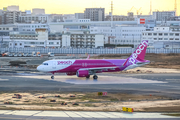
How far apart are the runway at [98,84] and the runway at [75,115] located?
12092mm

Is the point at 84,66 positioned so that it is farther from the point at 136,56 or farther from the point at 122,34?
the point at 122,34

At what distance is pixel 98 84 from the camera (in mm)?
55875

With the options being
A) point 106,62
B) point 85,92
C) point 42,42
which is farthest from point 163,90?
point 42,42

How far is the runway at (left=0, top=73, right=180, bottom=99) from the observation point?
49.5 metres

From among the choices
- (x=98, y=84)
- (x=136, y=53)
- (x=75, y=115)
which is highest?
(x=136, y=53)

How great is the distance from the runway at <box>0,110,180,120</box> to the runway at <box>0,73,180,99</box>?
1209cm

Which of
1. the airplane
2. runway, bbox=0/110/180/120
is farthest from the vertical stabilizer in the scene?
runway, bbox=0/110/180/120

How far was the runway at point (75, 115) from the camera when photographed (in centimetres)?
3222

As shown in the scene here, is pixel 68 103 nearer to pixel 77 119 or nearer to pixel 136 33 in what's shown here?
pixel 77 119

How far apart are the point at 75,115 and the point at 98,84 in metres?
22.7

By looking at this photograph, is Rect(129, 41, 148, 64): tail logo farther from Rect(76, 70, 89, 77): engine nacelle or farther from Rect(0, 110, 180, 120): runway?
Rect(0, 110, 180, 120): runway

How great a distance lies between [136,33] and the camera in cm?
18788

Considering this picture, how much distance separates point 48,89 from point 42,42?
105 m

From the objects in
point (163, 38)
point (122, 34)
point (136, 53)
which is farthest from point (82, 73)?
point (122, 34)
